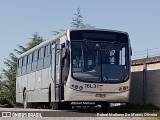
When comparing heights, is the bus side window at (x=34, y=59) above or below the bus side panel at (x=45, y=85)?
above

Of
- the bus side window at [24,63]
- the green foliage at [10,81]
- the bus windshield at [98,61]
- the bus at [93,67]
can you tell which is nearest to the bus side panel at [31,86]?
the bus side window at [24,63]

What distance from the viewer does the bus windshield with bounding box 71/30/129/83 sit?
20.0m

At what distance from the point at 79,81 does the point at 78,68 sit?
1.97 ft

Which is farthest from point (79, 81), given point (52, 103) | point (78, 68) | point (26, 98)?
A: point (26, 98)

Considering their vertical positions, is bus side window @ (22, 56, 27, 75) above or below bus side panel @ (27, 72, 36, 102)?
above

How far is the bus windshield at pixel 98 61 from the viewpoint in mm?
20047

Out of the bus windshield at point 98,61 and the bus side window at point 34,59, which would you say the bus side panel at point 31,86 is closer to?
the bus side window at point 34,59

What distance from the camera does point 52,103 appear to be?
23.4 metres

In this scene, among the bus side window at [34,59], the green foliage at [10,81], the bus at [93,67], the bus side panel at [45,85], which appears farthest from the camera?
the green foliage at [10,81]

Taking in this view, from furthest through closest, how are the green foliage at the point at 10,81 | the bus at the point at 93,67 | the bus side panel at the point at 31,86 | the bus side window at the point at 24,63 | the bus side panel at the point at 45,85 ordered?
the green foliage at the point at 10,81 → the bus side window at the point at 24,63 → the bus side panel at the point at 31,86 → the bus side panel at the point at 45,85 → the bus at the point at 93,67

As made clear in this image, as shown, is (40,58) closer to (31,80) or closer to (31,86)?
(31,80)

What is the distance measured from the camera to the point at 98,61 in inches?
797

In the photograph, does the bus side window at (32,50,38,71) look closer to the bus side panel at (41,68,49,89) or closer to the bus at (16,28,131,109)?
the bus side panel at (41,68,49,89)

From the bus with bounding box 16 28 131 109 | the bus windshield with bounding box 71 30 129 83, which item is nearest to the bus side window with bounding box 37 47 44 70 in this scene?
the bus with bounding box 16 28 131 109
